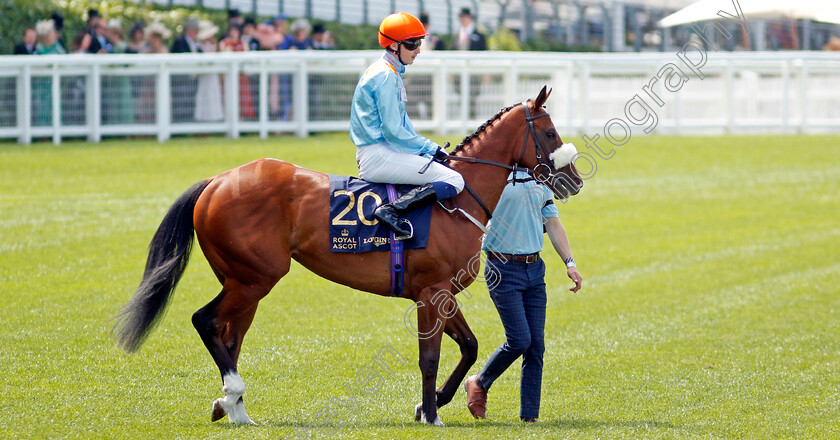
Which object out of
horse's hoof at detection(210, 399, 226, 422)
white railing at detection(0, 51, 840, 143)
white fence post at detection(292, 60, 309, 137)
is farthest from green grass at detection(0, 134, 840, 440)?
white fence post at detection(292, 60, 309, 137)

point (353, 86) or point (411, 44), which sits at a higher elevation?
point (353, 86)

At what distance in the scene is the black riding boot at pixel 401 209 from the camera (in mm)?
4977

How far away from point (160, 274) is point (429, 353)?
4.96 feet

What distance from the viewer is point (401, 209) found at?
4996 millimetres

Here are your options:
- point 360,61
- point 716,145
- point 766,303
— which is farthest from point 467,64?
point 766,303

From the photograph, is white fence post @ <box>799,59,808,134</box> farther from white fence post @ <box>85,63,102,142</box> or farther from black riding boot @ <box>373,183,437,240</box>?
black riding boot @ <box>373,183,437,240</box>

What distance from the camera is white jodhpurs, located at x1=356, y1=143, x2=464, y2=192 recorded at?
16.5 feet

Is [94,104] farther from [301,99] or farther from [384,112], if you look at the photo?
[384,112]

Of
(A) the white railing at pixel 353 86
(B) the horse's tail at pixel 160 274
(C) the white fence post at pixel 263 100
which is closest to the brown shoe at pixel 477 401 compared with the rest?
(B) the horse's tail at pixel 160 274

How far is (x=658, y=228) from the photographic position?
464 inches

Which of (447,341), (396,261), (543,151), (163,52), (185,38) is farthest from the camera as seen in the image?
(185,38)

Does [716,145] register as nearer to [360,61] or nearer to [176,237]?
[360,61]

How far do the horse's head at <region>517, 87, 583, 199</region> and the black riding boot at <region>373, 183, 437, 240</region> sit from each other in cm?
59

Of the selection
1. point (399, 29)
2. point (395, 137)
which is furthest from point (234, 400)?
point (399, 29)
